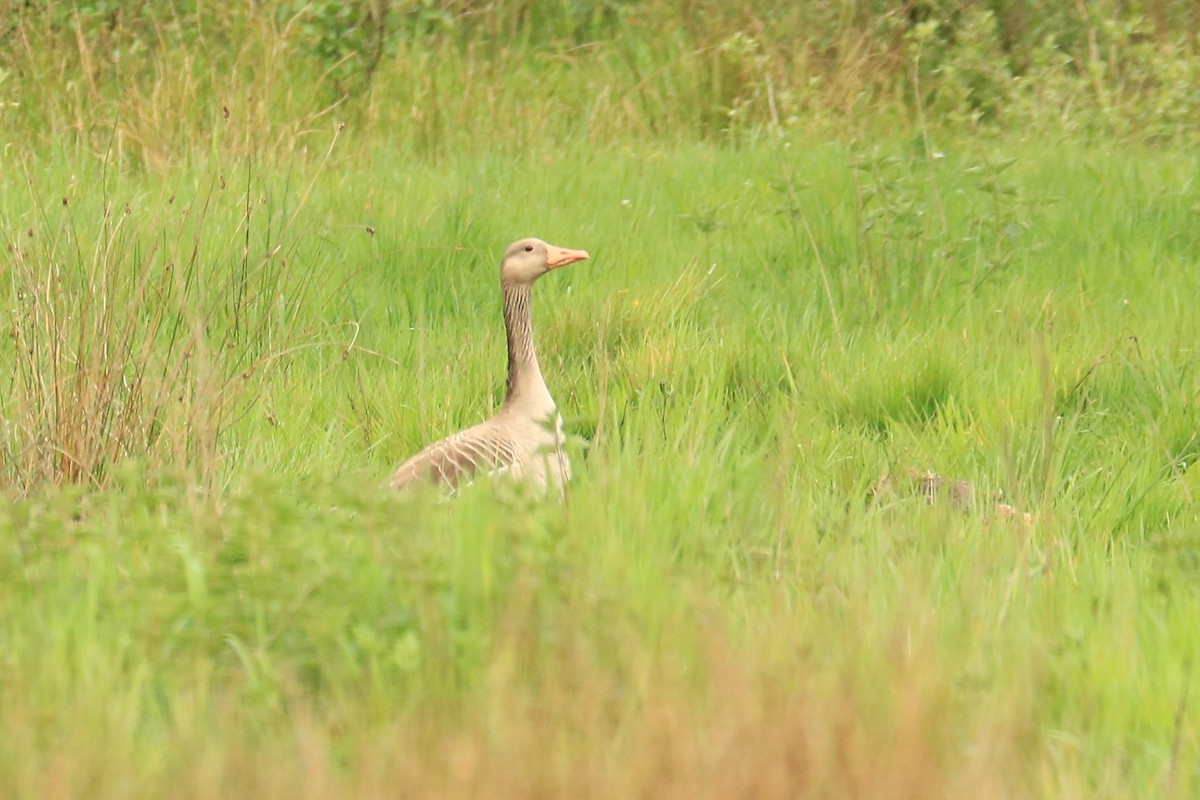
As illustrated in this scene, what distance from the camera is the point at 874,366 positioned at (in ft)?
18.2

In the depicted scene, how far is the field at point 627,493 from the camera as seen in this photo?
2658 millimetres

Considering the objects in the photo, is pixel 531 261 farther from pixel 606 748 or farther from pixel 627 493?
pixel 606 748

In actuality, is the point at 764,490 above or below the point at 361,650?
below

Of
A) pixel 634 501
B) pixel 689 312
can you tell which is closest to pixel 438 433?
pixel 689 312

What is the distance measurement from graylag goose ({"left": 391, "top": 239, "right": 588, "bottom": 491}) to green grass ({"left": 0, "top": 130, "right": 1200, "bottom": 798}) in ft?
0.61

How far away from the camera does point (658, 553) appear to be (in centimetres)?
328

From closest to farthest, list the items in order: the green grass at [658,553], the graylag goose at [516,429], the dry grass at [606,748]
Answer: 1. the dry grass at [606,748]
2. the green grass at [658,553]
3. the graylag goose at [516,429]

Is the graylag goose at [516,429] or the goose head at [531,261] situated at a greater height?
the goose head at [531,261]

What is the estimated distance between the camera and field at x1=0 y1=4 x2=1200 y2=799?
2658mm

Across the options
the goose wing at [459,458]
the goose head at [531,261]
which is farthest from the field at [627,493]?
the goose head at [531,261]

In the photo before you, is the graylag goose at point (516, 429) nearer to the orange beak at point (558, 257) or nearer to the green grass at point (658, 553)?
the orange beak at point (558, 257)

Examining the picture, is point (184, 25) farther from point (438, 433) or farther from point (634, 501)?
point (634, 501)

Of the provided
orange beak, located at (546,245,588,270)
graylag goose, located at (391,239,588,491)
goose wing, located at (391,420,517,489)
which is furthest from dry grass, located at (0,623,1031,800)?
orange beak, located at (546,245,588,270)

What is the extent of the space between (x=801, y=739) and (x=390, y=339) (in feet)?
12.2
